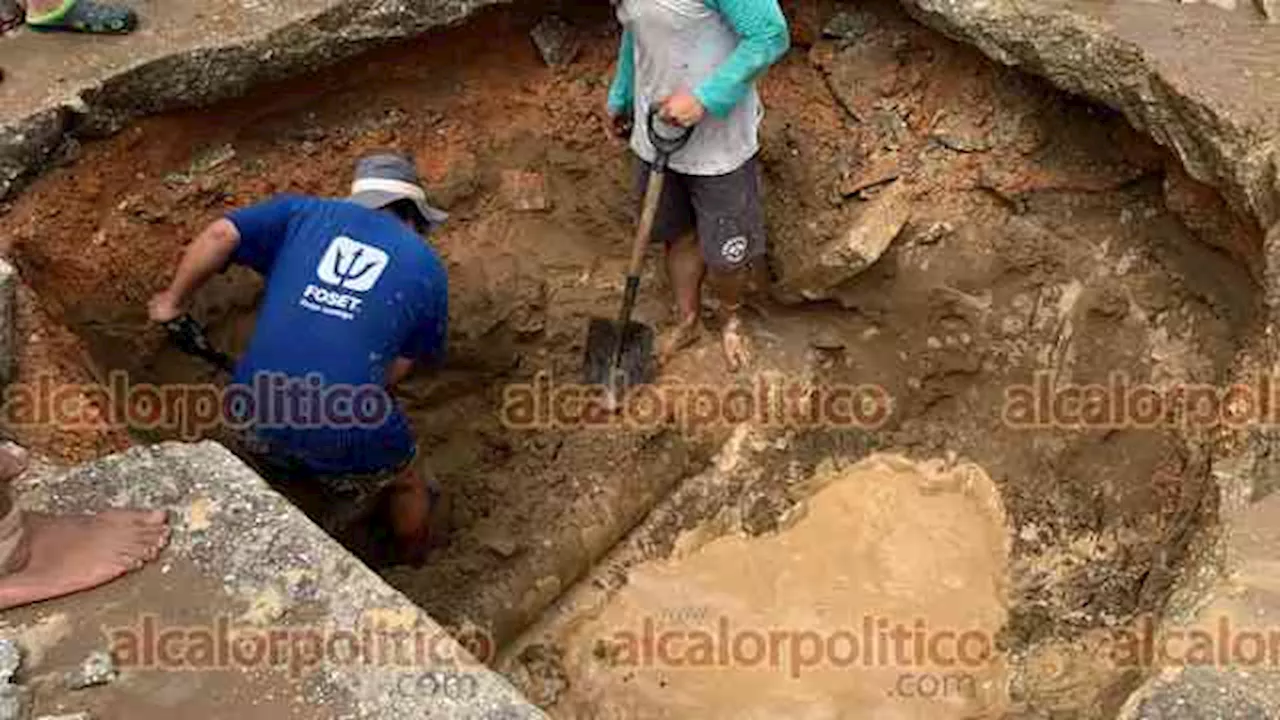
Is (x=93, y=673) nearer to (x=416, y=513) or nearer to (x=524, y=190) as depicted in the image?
(x=416, y=513)

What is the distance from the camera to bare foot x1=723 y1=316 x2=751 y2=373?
5082mm

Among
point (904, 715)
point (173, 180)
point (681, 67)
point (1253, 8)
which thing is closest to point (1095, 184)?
point (1253, 8)

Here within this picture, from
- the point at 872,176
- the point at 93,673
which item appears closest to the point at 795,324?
the point at 872,176

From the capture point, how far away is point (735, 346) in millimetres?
5094

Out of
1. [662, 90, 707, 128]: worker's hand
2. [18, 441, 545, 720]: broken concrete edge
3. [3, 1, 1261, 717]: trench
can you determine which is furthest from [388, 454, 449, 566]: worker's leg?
[662, 90, 707, 128]: worker's hand

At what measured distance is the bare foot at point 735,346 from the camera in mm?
5082

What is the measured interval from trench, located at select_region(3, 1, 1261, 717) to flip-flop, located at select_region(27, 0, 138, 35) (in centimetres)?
30

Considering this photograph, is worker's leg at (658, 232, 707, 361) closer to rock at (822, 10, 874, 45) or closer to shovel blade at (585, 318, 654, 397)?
shovel blade at (585, 318, 654, 397)

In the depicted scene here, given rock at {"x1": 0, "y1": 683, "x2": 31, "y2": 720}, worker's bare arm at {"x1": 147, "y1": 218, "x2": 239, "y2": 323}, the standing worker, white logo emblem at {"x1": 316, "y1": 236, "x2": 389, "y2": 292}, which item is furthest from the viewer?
the standing worker

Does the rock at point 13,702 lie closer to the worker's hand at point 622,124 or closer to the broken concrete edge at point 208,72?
the broken concrete edge at point 208,72

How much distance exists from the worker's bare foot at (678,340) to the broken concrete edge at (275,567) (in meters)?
2.09

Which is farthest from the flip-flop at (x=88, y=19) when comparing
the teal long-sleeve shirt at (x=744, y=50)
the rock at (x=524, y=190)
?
the teal long-sleeve shirt at (x=744, y=50)

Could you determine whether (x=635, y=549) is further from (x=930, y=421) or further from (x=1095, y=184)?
(x=1095, y=184)

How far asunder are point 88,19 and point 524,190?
1531 mm
